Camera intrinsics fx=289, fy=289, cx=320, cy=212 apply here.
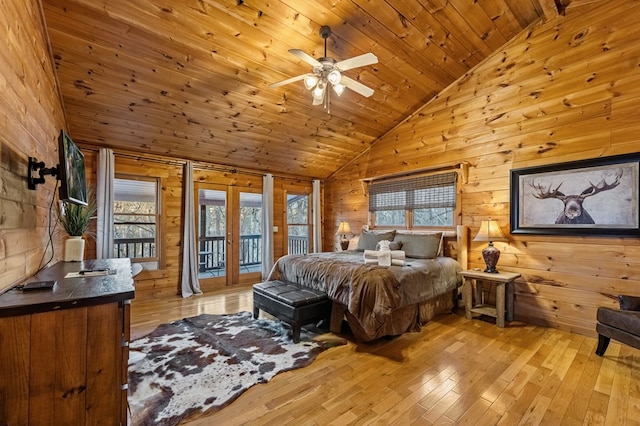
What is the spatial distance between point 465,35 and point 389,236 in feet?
9.33

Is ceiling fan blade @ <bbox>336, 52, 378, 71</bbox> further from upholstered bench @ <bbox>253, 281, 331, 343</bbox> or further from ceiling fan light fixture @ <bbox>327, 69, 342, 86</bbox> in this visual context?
Answer: upholstered bench @ <bbox>253, 281, 331, 343</bbox>

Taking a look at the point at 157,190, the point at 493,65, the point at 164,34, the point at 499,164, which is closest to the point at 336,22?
the point at 164,34

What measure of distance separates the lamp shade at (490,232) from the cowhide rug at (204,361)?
7.15 ft

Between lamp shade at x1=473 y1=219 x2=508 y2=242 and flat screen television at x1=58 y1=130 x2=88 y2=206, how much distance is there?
407 centimetres

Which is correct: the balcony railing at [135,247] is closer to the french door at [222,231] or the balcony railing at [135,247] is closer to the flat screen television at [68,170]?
the french door at [222,231]

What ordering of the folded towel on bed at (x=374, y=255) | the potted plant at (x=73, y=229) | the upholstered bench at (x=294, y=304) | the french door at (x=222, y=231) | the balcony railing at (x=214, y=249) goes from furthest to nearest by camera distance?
the french door at (x=222, y=231) < the balcony railing at (x=214, y=249) < the folded towel on bed at (x=374, y=255) < the upholstered bench at (x=294, y=304) < the potted plant at (x=73, y=229)

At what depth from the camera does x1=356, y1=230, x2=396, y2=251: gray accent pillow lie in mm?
4602

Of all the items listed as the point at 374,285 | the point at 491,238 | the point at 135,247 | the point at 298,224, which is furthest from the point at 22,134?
the point at 298,224

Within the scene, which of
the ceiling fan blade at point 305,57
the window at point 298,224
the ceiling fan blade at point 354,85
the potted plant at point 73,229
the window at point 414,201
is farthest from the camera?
the window at point 298,224

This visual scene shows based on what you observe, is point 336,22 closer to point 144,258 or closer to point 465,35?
point 465,35

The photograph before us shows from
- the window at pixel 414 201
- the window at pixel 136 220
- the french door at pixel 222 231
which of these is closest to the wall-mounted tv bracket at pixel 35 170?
the window at pixel 136 220

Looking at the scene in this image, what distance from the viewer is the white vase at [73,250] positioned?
2.66 metres

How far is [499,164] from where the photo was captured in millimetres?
3867

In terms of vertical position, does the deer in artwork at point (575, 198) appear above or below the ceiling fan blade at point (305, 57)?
below
